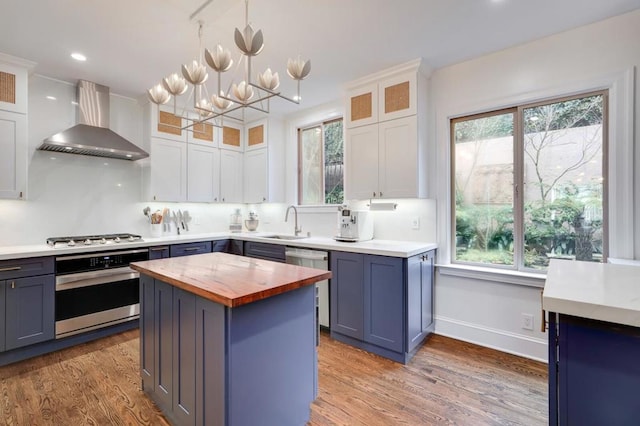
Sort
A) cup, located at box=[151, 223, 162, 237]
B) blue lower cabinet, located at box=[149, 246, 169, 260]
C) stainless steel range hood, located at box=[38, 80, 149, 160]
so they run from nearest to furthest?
stainless steel range hood, located at box=[38, 80, 149, 160]
blue lower cabinet, located at box=[149, 246, 169, 260]
cup, located at box=[151, 223, 162, 237]

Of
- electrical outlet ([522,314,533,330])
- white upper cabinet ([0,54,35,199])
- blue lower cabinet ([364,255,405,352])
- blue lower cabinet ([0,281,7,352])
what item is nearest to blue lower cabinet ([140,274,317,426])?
blue lower cabinet ([364,255,405,352])

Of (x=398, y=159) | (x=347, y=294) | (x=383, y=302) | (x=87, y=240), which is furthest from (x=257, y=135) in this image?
(x=383, y=302)

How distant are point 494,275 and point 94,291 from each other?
3805 millimetres

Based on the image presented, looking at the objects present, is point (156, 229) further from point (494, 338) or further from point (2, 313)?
point (494, 338)

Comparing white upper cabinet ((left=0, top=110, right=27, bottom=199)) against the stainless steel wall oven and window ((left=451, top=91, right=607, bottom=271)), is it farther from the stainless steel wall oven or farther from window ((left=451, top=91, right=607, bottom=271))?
window ((left=451, top=91, right=607, bottom=271))

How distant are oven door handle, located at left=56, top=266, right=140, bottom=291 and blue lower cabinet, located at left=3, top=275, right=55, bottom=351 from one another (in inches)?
3.0

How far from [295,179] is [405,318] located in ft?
8.60

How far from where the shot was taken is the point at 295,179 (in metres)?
4.51

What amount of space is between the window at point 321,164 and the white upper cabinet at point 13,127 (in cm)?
298

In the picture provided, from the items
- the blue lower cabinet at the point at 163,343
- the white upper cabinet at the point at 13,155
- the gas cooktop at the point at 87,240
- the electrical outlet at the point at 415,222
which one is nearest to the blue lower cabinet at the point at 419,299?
the electrical outlet at the point at 415,222

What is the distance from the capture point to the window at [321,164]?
4043 millimetres

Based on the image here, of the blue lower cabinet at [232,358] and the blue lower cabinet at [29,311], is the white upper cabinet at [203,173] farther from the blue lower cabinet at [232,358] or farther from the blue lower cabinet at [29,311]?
the blue lower cabinet at [232,358]

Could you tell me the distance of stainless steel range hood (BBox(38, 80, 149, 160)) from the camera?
3.07m

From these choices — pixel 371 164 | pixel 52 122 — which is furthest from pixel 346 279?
pixel 52 122
